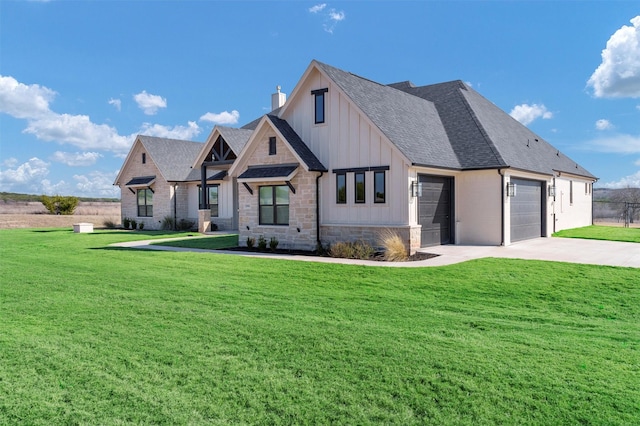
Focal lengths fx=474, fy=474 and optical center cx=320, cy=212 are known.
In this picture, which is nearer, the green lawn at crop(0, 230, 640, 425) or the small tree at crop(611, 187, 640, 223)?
the green lawn at crop(0, 230, 640, 425)

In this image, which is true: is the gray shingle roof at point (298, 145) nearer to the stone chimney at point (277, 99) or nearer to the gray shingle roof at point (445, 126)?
the gray shingle roof at point (445, 126)

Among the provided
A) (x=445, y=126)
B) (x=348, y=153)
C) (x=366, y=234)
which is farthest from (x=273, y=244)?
(x=445, y=126)

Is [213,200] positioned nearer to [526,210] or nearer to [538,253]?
[526,210]

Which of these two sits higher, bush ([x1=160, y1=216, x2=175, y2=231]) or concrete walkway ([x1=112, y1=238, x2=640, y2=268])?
bush ([x1=160, y1=216, x2=175, y2=231])

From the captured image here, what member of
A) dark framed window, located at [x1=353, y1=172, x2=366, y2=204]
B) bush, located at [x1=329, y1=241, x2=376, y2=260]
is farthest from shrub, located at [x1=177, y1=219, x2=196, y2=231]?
bush, located at [x1=329, y1=241, x2=376, y2=260]

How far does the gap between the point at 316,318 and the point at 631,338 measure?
4762 mm

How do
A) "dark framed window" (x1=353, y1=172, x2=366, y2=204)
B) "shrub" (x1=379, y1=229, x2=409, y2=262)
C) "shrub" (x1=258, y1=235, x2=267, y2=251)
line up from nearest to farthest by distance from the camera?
"shrub" (x1=379, y1=229, x2=409, y2=262)
"dark framed window" (x1=353, y1=172, x2=366, y2=204)
"shrub" (x1=258, y1=235, x2=267, y2=251)

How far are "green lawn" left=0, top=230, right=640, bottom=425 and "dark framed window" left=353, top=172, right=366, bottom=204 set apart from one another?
5782mm

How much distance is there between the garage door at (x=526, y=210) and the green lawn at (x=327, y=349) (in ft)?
24.8

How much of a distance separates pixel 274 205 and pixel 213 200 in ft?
41.2

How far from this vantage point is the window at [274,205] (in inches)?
745

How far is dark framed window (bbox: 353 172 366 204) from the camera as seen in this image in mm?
17203

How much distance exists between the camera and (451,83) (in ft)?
79.5

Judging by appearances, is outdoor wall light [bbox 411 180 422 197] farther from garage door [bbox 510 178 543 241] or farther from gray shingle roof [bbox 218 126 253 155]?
gray shingle roof [bbox 218 126 253 155]
